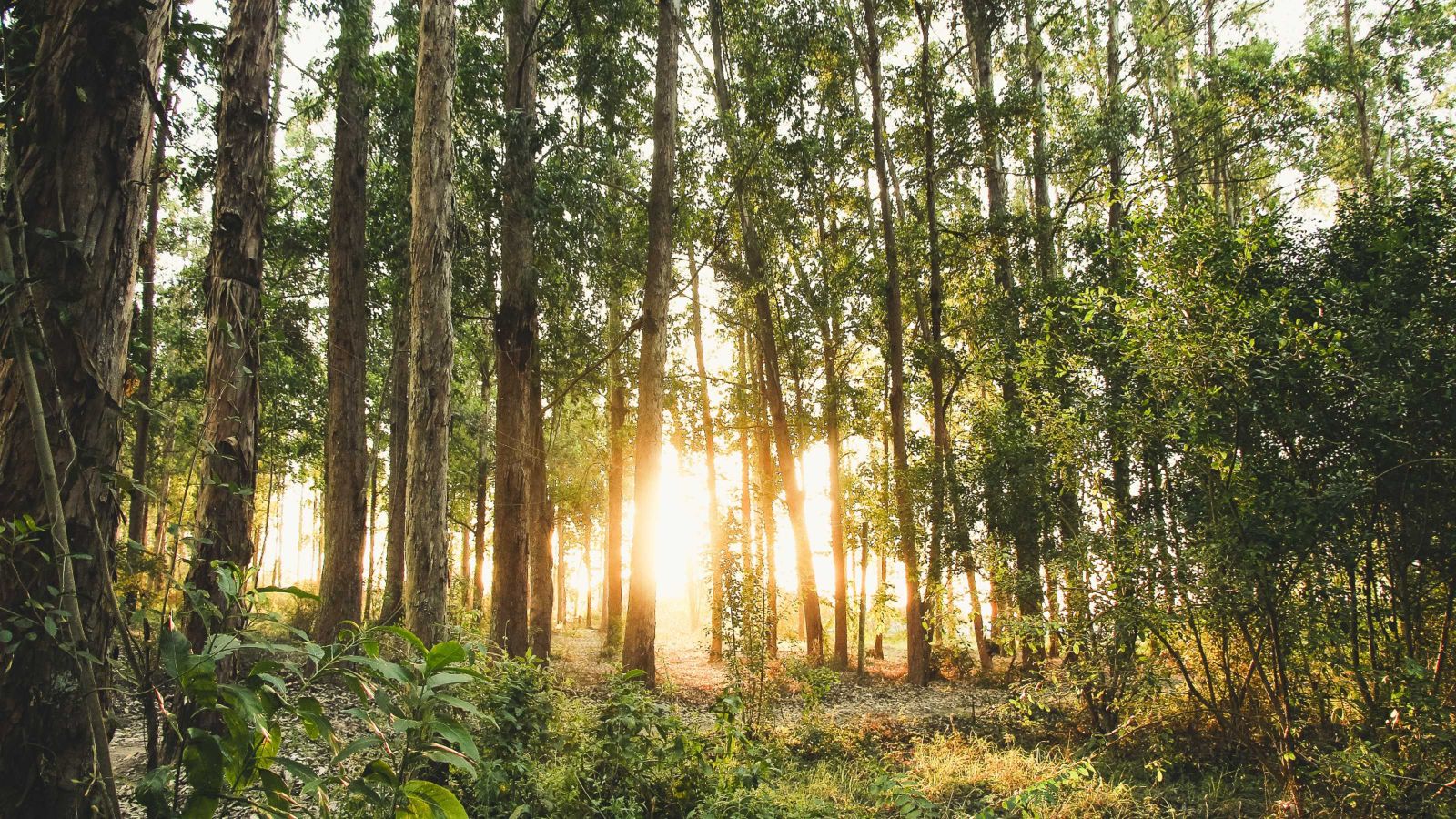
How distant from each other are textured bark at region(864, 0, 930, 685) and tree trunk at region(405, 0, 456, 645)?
8.62m

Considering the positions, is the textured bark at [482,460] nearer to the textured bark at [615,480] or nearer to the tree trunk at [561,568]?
the textured bark at [615,480]

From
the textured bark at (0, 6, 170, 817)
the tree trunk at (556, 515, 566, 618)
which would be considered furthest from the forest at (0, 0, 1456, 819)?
the tree trunk at (556, 515, 566, 618)

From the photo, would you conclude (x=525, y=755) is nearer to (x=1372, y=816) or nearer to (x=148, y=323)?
(x=1372, y=816)

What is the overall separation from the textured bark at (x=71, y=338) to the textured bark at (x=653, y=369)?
8595 millimetres

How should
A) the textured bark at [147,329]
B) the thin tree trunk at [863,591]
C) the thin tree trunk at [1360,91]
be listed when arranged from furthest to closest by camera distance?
1. the thin tree trunk at [1360,91]
2. the thin tree trunk at [863,591]
3. the textured bark at [147,329]

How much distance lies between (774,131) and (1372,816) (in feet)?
37.9

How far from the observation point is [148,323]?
9625 mm

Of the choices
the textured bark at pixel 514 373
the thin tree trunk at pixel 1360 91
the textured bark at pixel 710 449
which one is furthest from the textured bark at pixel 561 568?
the thin tree trunk at pixel 1360 91

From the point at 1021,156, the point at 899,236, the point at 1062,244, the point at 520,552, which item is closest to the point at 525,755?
the point at 520,552

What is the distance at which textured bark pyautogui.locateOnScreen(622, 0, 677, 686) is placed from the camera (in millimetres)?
10000

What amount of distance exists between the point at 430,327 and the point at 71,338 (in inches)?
206

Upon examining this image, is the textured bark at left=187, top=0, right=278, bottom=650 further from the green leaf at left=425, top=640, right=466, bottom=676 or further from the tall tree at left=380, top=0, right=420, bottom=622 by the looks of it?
the tall tree at left=380, top=0, right=420, bottom=622

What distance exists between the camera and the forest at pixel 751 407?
1.54 meters

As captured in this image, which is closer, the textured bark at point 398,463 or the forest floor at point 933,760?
the forest floor at point 933,760
